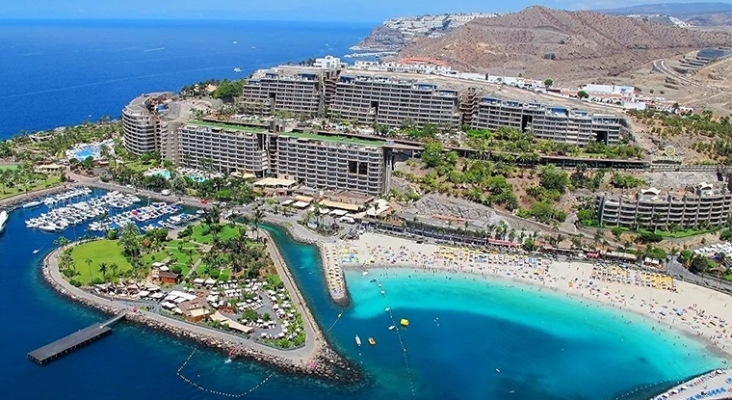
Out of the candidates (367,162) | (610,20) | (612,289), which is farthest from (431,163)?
(610,20)

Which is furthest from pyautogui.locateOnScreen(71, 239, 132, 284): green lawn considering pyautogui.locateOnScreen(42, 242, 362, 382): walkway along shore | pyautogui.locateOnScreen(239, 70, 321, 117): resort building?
pyautogui.locateOnScreen(239, 70, 321, 117): resort building

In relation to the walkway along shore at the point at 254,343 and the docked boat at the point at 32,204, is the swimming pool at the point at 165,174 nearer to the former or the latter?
the docked boat at the point at 32,204

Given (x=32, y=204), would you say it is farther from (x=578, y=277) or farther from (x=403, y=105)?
(x=578, y=277)

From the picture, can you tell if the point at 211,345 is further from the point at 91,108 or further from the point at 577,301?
the point at 91,108

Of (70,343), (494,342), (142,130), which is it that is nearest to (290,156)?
(142,130)

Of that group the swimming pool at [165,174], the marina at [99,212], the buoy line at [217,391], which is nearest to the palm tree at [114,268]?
the marina at [99,212]

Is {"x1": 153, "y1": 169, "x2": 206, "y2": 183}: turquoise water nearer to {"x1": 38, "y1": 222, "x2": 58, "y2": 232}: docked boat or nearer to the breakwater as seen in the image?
the breakwater
